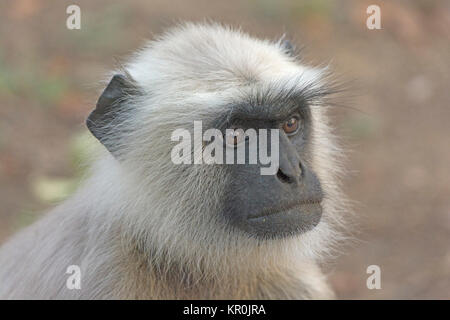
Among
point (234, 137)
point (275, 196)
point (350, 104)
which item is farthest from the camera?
point (350, 104)

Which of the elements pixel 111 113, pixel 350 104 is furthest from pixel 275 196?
pixel 350 104

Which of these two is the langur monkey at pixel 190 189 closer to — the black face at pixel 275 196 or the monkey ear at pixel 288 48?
the black face at pixel 275 196

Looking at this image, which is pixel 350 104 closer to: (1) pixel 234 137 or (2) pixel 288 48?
(2) pixel 288 48

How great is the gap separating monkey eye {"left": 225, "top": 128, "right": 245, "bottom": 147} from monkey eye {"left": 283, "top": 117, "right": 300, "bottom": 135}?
0.23 metres

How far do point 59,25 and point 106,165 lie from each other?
491 cm

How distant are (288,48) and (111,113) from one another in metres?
1.13

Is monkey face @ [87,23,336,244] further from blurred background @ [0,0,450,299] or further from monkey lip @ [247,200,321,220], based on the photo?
blurred background @ [0,0,450,299]

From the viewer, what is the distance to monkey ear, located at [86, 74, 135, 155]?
3.62 meters

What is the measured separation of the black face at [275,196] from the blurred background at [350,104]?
243cm

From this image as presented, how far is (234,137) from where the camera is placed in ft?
11.6

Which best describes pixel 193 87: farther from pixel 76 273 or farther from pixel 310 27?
pixel 310 27

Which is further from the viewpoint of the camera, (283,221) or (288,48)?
(288,48)

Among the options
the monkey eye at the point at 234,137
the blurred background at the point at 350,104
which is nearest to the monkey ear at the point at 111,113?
the monkey eye at the point at 234,137

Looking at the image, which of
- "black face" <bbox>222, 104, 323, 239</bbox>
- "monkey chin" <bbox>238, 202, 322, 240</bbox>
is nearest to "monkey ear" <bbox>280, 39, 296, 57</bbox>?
"black face" <bbox>222, 104, 323, 239</bbox>
